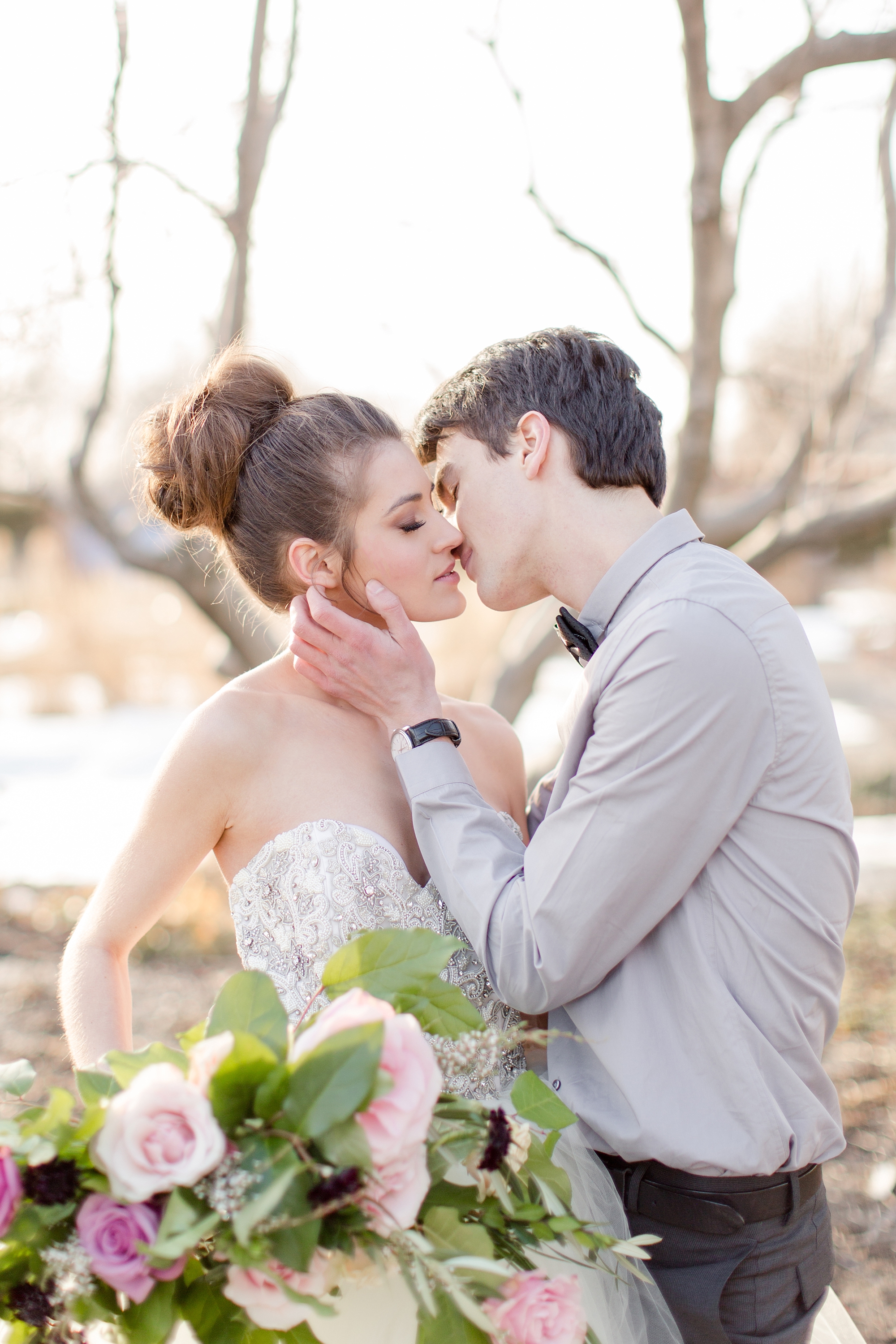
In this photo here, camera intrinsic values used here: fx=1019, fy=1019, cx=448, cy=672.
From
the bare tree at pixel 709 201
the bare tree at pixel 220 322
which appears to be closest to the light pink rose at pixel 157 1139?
the bare tree at pixel 220 322

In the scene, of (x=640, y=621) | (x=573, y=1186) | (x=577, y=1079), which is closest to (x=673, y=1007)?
(x=577, y=1079)

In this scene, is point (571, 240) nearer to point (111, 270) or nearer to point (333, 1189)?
point (111, 270)

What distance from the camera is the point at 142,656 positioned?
1347 centimetres

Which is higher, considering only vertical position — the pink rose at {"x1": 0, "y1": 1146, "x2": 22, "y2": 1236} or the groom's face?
the groom's face

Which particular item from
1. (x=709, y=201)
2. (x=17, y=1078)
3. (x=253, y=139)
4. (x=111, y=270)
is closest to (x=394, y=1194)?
(x=17, y=1078)

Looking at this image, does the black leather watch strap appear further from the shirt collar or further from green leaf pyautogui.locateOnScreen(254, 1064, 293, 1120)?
green leaf pyautogui.locateOnScreen(254, 1064, 293, 1120)

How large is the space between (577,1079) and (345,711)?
2.89 feet

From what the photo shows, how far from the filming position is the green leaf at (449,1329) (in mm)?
1146

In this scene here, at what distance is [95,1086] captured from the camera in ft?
3.65

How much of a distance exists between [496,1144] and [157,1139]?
1.28ft

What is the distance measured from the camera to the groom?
4.91ft

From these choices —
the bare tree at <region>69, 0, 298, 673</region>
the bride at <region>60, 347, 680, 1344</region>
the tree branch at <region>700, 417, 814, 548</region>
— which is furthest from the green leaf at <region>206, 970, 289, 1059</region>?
the tree branch at <region>700, 417, 814, 548</region>

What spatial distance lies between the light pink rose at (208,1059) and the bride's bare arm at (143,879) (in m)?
0.78

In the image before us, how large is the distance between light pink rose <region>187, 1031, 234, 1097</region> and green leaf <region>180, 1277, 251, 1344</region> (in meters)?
0.25
